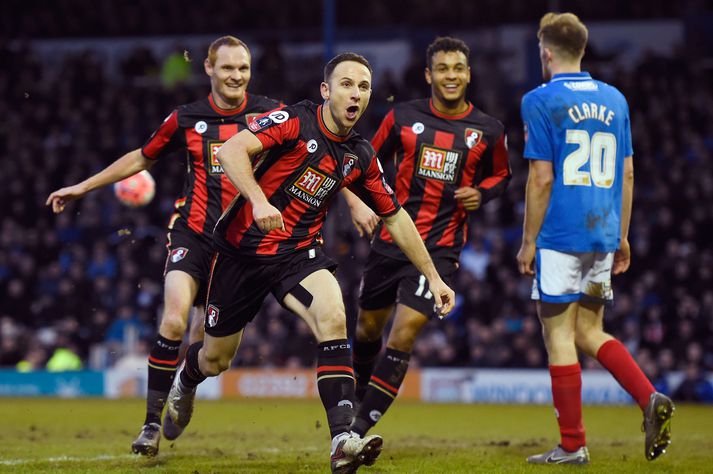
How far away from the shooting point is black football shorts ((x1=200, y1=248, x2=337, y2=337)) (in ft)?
20.8

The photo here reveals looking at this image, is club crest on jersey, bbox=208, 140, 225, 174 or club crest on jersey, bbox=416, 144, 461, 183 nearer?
club crest on jersey, bbox=208, 140, 225, 174

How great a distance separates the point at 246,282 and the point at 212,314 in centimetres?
35

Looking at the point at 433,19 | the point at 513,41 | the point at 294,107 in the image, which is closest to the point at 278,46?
the point at 433,19

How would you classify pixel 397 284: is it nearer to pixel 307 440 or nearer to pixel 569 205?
pixel 569 205

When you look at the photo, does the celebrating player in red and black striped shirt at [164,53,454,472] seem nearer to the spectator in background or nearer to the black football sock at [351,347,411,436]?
the black football sock at [351,347,411,436]

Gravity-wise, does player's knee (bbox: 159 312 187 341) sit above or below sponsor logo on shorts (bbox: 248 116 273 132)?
below

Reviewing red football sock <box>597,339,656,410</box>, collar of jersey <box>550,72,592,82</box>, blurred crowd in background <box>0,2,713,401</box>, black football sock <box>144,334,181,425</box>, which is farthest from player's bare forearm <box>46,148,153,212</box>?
blurred crowd in background <box>0,2,713,401</box>

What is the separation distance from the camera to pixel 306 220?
645 centimetres

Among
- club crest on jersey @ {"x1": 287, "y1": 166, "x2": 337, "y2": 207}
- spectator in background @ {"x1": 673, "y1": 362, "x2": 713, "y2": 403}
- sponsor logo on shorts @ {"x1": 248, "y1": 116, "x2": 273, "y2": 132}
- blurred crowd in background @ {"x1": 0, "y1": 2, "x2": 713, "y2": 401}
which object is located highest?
sponsor logo on shorts @ {"x1": 248, "y1": 116, "x2": 273, "y2": 132}

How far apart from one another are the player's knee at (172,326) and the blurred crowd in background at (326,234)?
729 cm

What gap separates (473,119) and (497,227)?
12.0m

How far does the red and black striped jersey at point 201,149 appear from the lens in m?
7.76

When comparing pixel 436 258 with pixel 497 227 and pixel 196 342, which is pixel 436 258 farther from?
pixel 497 227

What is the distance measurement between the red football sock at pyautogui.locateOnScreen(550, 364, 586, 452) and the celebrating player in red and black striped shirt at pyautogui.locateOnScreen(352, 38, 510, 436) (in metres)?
1.30
